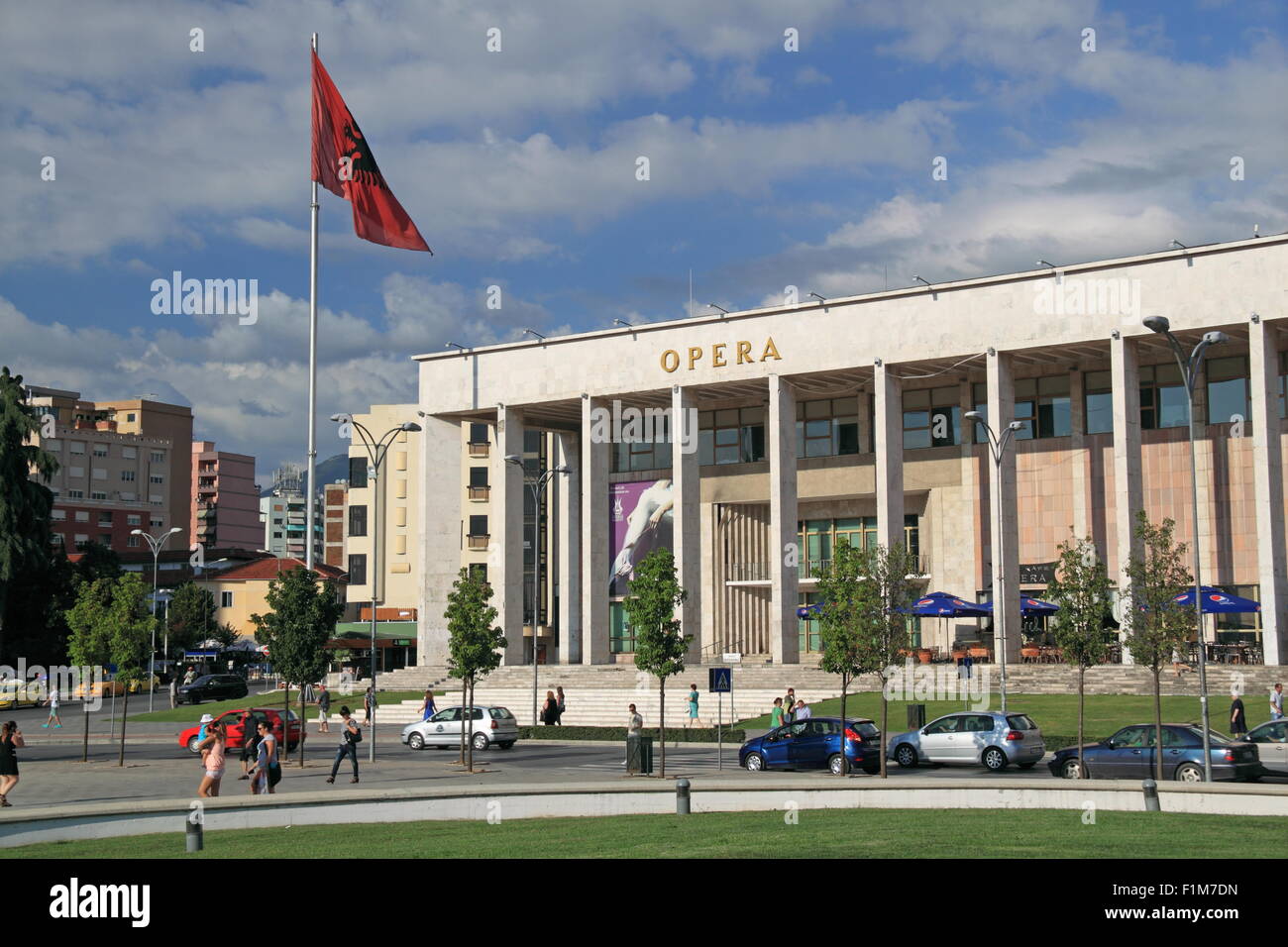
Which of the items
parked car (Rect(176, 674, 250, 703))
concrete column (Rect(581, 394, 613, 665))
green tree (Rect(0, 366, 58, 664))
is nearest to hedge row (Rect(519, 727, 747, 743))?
concrete column (Rect(581, 394, 613, 665))

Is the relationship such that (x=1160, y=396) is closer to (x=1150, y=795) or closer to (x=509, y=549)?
(x=509, y=549)

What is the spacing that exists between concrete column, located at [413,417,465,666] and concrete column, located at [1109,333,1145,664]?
1236 inches

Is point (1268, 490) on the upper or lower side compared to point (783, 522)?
upper

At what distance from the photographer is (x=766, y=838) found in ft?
55.4

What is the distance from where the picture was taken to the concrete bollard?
63.2ft

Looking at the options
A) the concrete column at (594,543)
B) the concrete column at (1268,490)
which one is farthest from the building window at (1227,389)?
the concrete column at (594,543)

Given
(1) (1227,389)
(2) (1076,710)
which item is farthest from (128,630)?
(1) (1227,389)

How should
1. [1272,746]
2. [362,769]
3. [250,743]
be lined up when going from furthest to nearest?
[362,769], [1272,746], [250,743]

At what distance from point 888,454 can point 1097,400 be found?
9.42m

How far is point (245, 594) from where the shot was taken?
11112cm

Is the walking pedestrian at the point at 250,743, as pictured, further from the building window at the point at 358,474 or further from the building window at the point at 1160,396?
the building window at the point at 358,474

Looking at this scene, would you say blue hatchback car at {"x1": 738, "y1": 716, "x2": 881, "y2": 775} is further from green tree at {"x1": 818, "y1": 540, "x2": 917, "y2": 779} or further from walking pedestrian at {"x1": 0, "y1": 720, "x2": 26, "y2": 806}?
walking pedestrian at {"x1": 0, "y1": 720, "x2": 26, "y2": 806}
